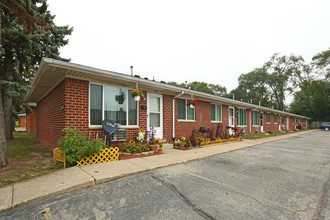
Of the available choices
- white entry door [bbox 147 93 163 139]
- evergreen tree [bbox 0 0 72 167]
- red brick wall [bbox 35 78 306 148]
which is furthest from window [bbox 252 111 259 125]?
evergreen tree [bbox 0 0 72 167]

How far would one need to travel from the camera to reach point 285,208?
98.0 inches

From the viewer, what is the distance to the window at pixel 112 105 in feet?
18.5

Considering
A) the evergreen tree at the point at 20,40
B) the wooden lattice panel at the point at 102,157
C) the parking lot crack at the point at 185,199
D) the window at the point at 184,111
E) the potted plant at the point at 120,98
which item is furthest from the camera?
the window at the point at 184,111

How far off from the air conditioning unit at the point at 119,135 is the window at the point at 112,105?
14.4 inches

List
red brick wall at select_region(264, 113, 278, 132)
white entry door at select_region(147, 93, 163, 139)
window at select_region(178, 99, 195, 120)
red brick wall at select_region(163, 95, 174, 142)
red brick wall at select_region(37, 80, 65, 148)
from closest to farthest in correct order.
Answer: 1. red brick wall at select_region(37, 80, 65, 148)
2. white entry door at select_region(147, 93, 163, 139)
3. red brick wall at select_region(163, 95, 174, 142)
4. window at select_region(178, 99, 195, 120)
5. red brick wall at select_region(264, 113, 278, 132)

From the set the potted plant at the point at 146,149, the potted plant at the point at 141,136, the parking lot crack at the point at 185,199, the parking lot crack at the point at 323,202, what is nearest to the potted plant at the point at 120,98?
the potted plant at the point at 141,136

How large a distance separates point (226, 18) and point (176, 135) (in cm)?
790

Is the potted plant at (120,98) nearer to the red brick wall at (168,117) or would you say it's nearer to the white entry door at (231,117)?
the red brick wall at (168,117)

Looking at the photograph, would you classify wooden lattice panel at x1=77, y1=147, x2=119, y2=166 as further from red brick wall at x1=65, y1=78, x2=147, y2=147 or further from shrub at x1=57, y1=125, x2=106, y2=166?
red brick wall at x1=65, y1=78, x2=147, y2=147

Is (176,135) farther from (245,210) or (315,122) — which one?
(315,122)

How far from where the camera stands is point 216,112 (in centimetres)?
1186

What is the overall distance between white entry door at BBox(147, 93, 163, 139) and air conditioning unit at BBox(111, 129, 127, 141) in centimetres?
156

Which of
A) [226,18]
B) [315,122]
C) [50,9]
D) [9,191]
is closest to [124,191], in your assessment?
[9,191]

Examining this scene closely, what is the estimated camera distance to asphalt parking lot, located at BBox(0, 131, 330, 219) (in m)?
2.31
